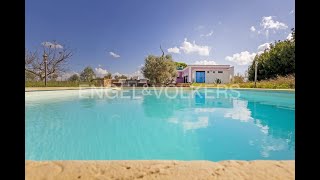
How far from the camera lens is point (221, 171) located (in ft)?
6.19

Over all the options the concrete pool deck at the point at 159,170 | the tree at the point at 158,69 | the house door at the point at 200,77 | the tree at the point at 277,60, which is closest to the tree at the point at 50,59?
the tree at the point at 158,69

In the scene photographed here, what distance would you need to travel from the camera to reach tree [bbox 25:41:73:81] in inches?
860

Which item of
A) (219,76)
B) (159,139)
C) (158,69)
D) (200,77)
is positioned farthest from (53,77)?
(159,139)

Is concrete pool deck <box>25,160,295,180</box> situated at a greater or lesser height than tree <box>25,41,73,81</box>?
lesser

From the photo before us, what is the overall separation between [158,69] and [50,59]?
482 inches

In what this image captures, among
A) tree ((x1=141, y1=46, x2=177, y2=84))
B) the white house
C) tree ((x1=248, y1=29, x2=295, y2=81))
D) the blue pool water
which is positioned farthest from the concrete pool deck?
the white house

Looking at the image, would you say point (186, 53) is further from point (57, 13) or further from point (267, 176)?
point (267, 176)

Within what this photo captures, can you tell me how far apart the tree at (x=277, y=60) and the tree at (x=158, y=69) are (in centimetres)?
949

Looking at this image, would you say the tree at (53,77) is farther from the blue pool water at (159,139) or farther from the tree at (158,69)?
the blue pool water at (159,139)

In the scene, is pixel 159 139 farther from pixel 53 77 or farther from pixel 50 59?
pixel 50 59

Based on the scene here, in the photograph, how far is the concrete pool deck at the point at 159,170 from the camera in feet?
5.85

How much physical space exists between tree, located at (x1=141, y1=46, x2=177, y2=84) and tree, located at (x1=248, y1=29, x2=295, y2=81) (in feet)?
31.1

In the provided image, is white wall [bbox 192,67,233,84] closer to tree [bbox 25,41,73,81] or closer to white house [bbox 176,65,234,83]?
white house [bbox 176,65,234,83]
